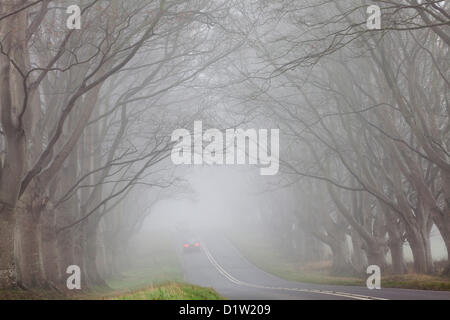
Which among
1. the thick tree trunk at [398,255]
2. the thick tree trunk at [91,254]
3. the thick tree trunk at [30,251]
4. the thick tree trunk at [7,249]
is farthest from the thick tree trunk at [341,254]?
the thick tree trunk at [7,249]

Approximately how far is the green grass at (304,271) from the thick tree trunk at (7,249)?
10.7 metres

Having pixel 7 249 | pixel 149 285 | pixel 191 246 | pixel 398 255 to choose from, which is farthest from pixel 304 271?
pixel 7 249

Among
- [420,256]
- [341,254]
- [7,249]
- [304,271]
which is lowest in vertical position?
[304,271]

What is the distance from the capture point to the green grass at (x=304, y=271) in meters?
15.2

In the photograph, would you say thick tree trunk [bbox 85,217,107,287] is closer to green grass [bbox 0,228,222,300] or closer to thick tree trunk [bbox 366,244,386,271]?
green grass [bbox 0,228,222,300]

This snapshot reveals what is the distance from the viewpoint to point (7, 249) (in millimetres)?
10188

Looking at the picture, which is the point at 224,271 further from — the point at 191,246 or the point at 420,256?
the point at 420,256

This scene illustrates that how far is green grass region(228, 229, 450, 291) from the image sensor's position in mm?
15211

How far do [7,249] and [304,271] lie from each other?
2442cm

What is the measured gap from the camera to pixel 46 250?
1490 cm

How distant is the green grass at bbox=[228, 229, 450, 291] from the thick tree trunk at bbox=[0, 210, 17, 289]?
10686 mm

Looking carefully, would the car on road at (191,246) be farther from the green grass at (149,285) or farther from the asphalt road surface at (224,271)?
the green grass at (149,285)

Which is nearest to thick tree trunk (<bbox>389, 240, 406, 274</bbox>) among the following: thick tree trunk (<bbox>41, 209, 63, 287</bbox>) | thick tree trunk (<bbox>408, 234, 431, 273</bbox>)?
thick tree trunk (<bbox>408, 234, 431, 273</bbox>)

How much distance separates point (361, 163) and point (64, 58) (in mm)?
10543
